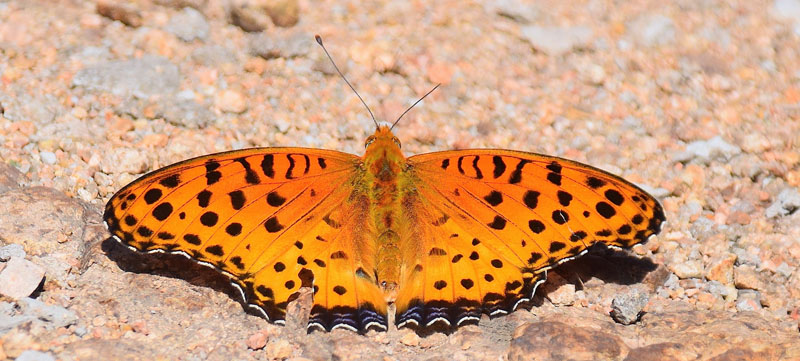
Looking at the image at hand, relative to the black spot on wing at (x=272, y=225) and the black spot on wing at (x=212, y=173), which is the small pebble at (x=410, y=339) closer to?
the black spot on wing at (x=272, y=225)

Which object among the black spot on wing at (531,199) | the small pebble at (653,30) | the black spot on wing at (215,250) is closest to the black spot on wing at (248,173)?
the black spot on wing at (215,250)

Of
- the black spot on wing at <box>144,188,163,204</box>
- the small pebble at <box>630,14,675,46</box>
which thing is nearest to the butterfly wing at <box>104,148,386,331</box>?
the black spot on wing at <box>144,188,163,204</box>

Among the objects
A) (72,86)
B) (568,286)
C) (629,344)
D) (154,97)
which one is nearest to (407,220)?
(568,286)

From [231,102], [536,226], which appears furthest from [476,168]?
[231,102]

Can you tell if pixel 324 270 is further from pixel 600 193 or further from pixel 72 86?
pixel 72 86

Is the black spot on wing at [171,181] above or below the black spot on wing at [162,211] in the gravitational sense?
above

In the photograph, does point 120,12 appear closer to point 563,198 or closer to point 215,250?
point 215,250

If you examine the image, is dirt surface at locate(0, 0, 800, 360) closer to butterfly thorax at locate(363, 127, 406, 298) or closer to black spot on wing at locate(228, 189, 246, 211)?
butterfly thorax at locate(363, 127, 406, 298)
